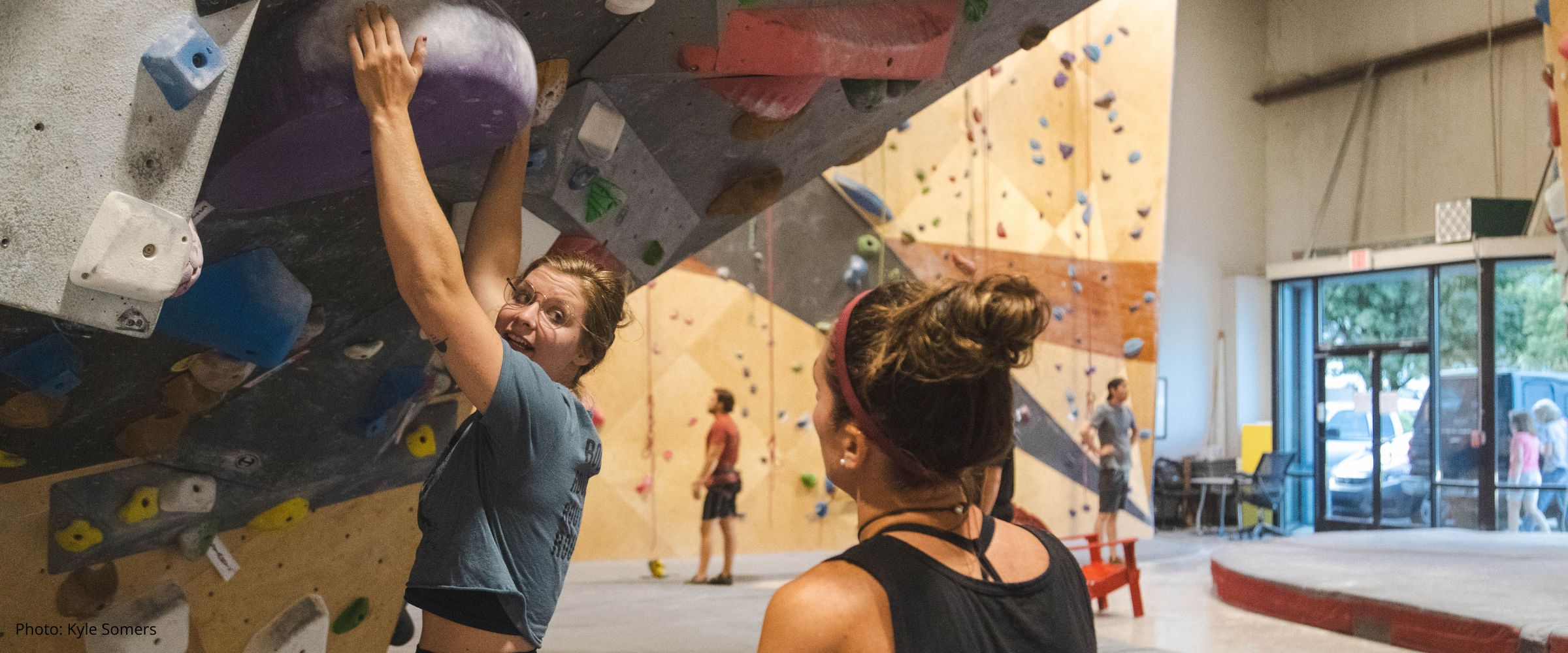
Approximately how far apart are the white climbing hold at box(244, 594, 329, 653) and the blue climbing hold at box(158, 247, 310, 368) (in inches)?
36.4

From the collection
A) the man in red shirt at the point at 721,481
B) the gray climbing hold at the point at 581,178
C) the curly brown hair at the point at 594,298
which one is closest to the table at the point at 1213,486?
the man in red shirt at the point at 721,481

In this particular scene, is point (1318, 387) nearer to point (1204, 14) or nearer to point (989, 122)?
point (1204, 14)

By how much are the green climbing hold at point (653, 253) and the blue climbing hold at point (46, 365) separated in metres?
1.12

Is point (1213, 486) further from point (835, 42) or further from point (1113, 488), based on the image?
point (835, 42)

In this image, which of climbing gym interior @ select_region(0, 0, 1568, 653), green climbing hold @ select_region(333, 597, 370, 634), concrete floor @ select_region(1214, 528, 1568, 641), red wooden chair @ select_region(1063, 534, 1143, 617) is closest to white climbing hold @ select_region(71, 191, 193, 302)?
climbing gym interior @ select_region(0, 0, 1568, 653)

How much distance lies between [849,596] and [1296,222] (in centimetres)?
1447

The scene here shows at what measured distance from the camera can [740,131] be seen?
2.46 meters

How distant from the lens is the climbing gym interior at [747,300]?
143cm

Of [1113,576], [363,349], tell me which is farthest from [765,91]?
[1113,576]

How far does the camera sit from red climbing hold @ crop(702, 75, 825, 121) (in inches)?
89.4

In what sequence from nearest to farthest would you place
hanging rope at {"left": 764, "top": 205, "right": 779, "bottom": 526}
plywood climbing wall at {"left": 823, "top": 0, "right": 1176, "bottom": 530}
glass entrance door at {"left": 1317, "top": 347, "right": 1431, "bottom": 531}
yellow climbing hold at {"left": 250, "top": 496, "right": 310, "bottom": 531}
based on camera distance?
yellow climbing hold at {"left": 250, "top": 496, "right": 310, "bottom": 531}, hanging rope at {"left": 764, "top": 205, "right": 779, "bottom": 526}, plywood climbing wall at {"left": 823, "top": 0, "right": 1176, "bottom": 530}, glass entrance door at {"left": 1317, "top": 347, "right": 1431, "bottom": 531}

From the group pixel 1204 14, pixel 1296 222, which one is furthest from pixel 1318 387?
pixel 1204 14

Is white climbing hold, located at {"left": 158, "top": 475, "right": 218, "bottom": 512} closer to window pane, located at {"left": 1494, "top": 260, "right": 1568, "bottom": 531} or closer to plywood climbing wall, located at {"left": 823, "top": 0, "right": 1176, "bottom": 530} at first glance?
plywood climbing wall, located at {"left": 823, "top": 0, "right": 1176, "bottom": 530}

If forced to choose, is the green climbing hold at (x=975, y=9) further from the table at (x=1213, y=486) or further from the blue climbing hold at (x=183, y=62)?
the table at (x=1213, y=486)
